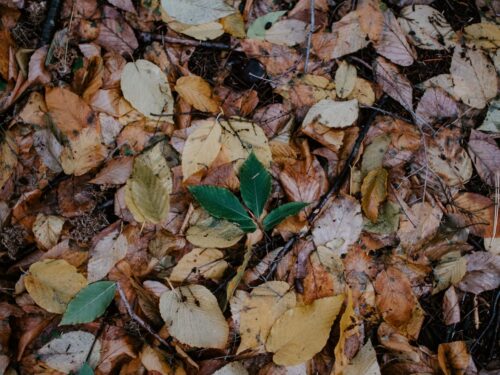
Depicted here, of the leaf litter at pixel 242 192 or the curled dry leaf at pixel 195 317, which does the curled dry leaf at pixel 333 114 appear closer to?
the leaf litter at pixel 242 192

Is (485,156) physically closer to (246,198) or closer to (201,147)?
(246,198)

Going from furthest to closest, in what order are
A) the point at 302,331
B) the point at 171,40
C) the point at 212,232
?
the point at 171,40 → the point at 212,232 → the point at 302,331

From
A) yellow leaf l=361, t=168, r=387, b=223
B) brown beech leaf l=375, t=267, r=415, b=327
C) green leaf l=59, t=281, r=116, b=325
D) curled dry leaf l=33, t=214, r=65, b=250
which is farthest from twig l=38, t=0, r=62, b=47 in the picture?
brown beech leaf l=375, t=267, r=415, b=327

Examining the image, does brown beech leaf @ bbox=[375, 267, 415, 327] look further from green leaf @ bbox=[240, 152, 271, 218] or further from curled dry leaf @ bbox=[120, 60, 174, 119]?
curled dry leaf @ bbox=[120, 60, 174, 119]

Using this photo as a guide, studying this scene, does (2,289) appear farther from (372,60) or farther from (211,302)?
(372,60)

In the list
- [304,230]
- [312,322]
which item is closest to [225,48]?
[304,230]

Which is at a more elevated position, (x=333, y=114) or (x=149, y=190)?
(x=333, y=114)

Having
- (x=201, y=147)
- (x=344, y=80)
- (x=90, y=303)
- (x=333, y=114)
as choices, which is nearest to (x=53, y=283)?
(x=90, y=303)
